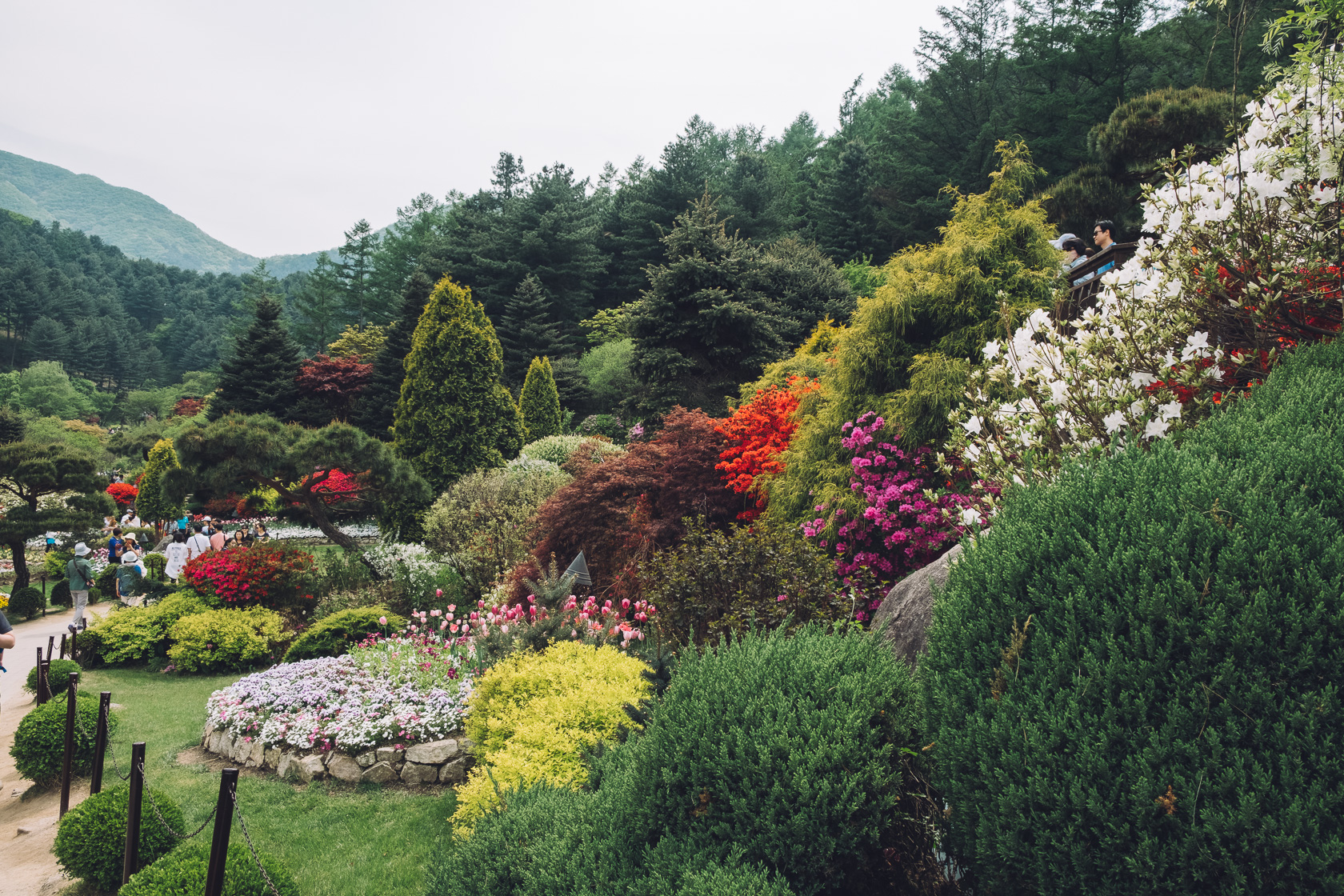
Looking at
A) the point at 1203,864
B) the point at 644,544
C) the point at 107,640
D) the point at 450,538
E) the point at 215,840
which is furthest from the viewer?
the point at 450,538

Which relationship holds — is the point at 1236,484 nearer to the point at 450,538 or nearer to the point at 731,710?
the point at 731,710

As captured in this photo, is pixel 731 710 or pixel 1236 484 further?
pixel 731 710

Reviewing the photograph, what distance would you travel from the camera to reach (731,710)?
2.44 metres

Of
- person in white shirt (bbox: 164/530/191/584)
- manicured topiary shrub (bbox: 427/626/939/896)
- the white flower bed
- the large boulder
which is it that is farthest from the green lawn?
person in white shirt (bbox: 164/530/191/584)

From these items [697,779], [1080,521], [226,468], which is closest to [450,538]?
[226,468]

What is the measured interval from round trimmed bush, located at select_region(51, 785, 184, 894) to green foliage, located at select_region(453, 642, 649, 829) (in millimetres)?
1802

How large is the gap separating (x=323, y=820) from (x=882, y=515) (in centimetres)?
524

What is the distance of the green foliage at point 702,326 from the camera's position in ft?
51.3

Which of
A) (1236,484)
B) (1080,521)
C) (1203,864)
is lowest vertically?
(1203,864)

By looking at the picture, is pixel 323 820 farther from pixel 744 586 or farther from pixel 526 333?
pixel 526 333

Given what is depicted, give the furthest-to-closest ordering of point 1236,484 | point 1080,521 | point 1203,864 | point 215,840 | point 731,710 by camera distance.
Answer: point 215,840, point 731,710, point 1080,521, point 1236,484, point 1203,864

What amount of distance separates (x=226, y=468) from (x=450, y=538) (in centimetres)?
341

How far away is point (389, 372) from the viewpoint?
2839cm

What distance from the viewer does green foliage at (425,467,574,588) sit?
10820 mm
